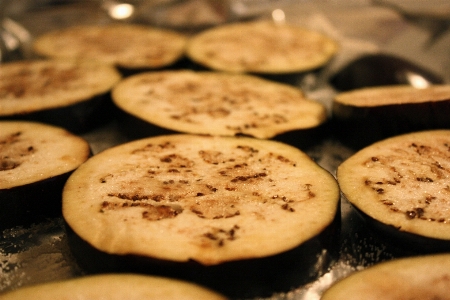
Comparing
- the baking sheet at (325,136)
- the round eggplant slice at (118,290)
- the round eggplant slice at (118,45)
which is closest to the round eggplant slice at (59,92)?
the baking sheet at (325,136)

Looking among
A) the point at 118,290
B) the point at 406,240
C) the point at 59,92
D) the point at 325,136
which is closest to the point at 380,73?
the point at 325,136

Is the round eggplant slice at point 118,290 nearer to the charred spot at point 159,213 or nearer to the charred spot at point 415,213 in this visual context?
the charred spot at point 159,213

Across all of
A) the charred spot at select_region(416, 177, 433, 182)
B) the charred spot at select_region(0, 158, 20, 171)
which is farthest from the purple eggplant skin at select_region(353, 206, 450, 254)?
the charred spot at select_region(0, 158, 20, 171)

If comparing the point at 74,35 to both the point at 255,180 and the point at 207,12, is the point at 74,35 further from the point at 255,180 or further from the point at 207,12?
the point at 255,180

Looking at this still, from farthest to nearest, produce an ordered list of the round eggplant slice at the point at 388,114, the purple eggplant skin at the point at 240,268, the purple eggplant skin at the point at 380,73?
the purple eggplant skin at the point at 380,73
the round eggplant slice at the point at 388,114
the purple eggplant skin at the point at 240,268

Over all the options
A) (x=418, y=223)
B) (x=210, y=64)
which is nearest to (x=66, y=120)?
(x=210, y=64)

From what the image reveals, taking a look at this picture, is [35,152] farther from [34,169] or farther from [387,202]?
[387,202]

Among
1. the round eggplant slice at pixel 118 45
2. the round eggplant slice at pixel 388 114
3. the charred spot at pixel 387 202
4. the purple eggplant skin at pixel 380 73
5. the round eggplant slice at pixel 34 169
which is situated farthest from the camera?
the round eggplant slice at pixel 118 45
